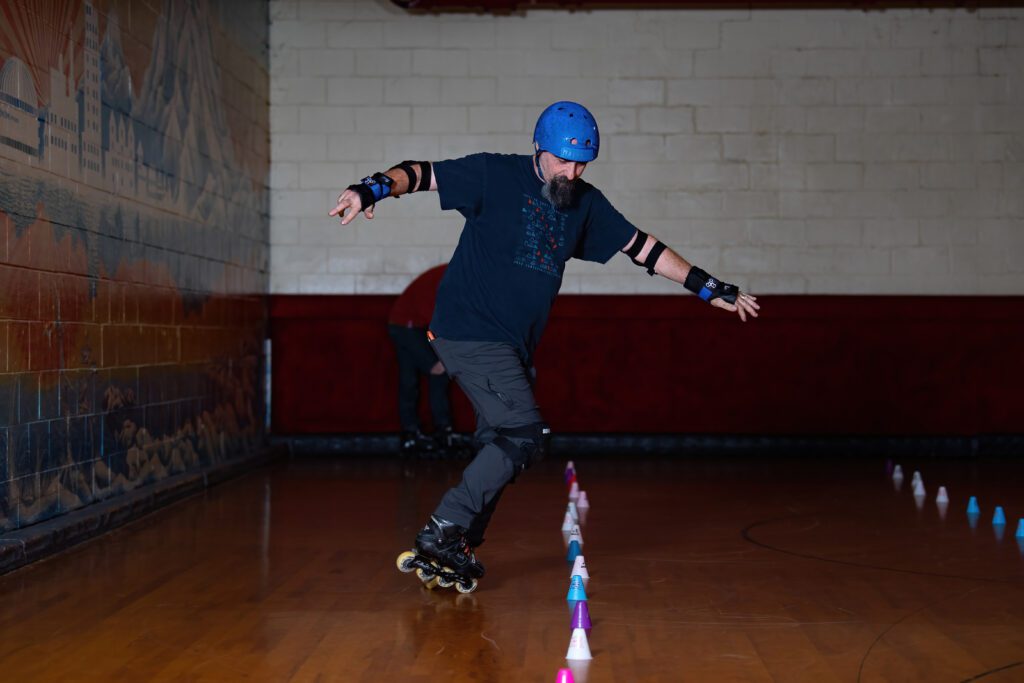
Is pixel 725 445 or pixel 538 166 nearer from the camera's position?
pixel 538 166

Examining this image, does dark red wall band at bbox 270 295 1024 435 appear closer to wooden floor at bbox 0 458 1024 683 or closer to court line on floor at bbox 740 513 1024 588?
wooden floor at bbox 0 458 1024 683

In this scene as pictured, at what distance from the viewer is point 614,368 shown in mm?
10141

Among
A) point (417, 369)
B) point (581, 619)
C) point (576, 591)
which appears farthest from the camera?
point (417, 369)

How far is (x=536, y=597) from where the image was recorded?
430cm

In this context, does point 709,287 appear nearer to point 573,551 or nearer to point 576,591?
point 573,551

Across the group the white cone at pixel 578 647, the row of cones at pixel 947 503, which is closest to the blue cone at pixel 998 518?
the row of cones at pixel 947 503

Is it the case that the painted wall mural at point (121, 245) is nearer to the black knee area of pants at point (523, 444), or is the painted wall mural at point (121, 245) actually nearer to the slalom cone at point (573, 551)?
the black knee area of pants at point (523, 444)

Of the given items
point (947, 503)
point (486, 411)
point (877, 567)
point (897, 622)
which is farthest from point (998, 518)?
point (486, 411)

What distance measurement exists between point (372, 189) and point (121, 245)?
9.07ft

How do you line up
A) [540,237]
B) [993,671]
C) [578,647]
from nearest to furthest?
[993,671], [578,647], [540,237]

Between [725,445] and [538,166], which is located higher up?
[538,166]

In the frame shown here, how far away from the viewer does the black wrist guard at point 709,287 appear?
4812 millimetres

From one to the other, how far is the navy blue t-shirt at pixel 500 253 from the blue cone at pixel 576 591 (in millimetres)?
885

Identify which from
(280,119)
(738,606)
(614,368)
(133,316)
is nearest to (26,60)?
(133,316)
